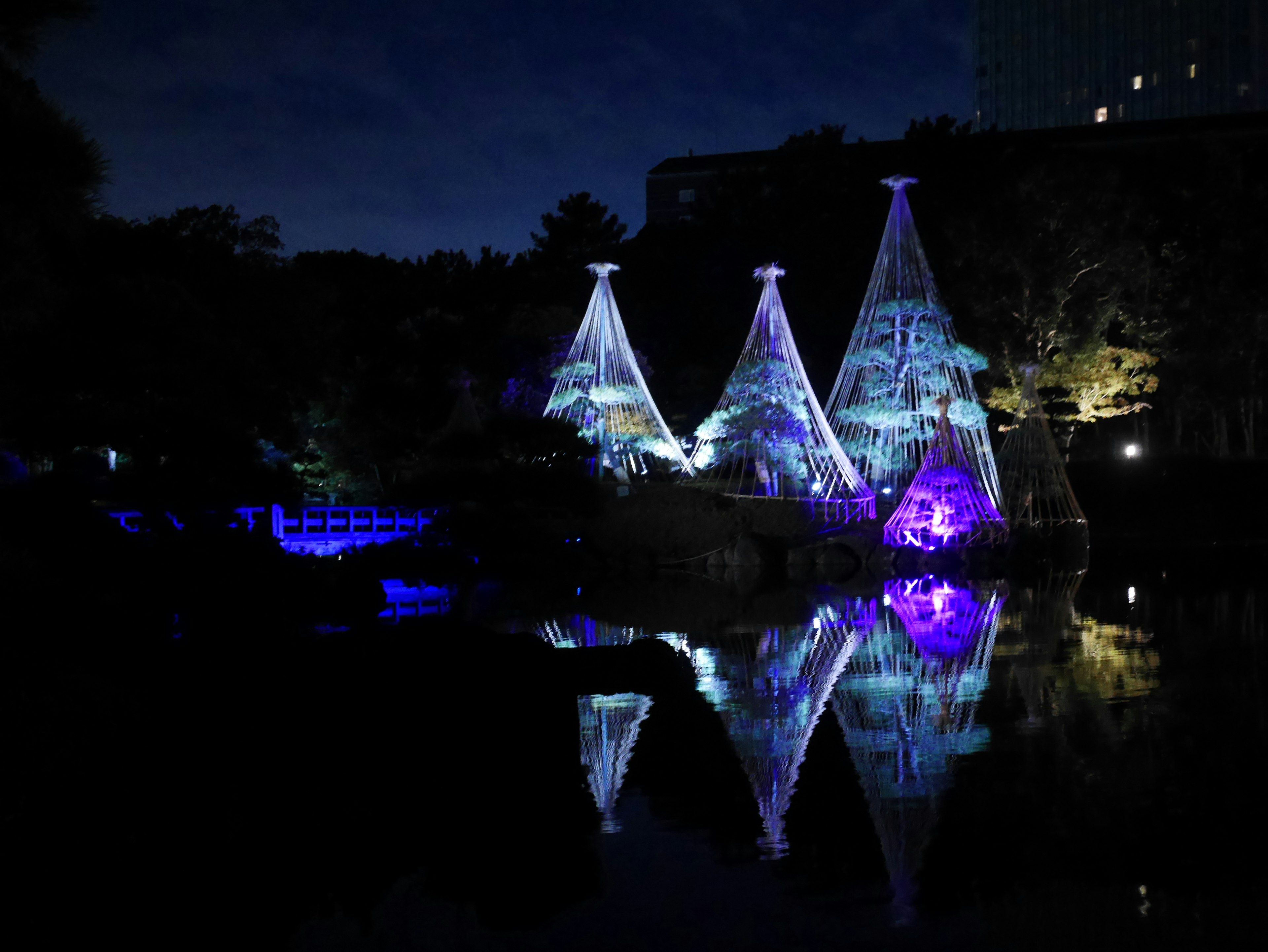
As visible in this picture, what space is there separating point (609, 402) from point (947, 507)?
Result: 6689 millimetres

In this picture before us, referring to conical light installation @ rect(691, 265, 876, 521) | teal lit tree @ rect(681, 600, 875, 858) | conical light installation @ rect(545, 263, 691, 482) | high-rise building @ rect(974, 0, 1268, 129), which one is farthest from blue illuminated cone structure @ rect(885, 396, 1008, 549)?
high-rise building @ rect(974, 0, 1268, 129)

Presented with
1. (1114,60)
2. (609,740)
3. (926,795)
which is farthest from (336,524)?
(1114,60)

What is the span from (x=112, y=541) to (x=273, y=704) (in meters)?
4.38

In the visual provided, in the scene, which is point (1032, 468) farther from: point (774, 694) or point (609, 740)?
point (609, 740)

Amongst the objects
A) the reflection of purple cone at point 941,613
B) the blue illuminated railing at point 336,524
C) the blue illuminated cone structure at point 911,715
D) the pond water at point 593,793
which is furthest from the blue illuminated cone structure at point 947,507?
the pond water at point 593,793

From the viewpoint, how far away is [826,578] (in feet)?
59.7

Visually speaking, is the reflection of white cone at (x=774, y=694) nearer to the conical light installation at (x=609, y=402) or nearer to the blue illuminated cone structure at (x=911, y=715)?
the blue illuminated cone structure at (x=911, y=715)

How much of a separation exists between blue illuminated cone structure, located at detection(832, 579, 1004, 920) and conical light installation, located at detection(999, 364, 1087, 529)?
24.9 feet

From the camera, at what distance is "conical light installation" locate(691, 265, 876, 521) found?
21125mm

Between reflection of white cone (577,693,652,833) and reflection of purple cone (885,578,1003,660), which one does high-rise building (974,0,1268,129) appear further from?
reflection of white cone (577,693,652,833)

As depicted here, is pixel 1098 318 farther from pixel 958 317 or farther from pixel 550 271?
pixel 550 271

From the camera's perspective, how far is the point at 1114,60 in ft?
182

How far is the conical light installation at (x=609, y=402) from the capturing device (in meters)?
22.2

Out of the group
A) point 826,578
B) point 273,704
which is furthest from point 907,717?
point 826,578
